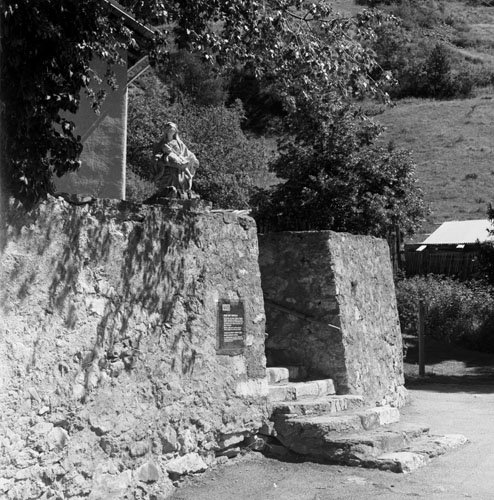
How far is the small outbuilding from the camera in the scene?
22.8 metres

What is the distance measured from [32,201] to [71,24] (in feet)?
4.62

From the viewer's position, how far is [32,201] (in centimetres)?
568

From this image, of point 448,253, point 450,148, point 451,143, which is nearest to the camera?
point 448,253

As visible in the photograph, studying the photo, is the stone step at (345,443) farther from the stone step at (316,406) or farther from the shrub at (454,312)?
the shrub at (454,312)

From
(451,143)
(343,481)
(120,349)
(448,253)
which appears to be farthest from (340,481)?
(451,143)

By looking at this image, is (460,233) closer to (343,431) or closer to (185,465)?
(343,431)

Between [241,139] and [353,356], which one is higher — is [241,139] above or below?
above

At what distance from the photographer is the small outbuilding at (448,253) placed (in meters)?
22.8

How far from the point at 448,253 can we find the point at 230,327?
55.2ft

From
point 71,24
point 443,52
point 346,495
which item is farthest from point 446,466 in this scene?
point 443,52

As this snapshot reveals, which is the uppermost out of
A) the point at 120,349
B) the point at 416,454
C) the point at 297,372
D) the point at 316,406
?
the point at 120,349

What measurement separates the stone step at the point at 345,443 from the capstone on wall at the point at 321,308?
138 centimetres

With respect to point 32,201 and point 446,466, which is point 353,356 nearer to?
point 446,466

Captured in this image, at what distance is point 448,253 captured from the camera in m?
23.2
